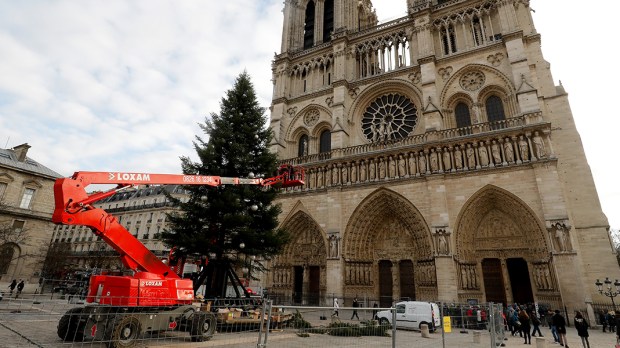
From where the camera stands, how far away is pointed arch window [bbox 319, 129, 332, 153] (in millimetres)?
23156

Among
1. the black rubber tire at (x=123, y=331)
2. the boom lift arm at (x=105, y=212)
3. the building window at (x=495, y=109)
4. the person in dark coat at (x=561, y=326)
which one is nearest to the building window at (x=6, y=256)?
the boom lift arm at (x=105, y=212)

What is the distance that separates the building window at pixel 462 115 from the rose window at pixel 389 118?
7.68 ft

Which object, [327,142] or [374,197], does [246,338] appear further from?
[327,142]

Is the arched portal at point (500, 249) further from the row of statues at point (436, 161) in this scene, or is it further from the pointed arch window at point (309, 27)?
the pointed arch window at point (309, 27)

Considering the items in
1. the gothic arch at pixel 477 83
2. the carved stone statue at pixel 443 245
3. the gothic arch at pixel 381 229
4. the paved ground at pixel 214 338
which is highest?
the gothic arch at pixel 477 83

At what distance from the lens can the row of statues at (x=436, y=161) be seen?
15.6 meters

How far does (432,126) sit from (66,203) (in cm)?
1661

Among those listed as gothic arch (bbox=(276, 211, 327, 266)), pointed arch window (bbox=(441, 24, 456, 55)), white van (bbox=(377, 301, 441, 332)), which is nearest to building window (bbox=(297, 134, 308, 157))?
gothic arch (bbox=(276, 211, 327, 266))

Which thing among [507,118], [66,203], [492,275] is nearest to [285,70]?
[507,118]

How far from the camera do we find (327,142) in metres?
23.3

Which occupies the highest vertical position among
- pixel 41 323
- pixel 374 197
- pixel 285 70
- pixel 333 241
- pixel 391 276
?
pixel 285 70

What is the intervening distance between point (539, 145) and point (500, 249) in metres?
5.15

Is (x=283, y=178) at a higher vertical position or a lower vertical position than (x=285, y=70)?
lower

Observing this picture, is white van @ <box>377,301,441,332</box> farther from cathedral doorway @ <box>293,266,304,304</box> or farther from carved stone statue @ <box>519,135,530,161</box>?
cathedral doorway @ <box>293,266,304,304</box>
